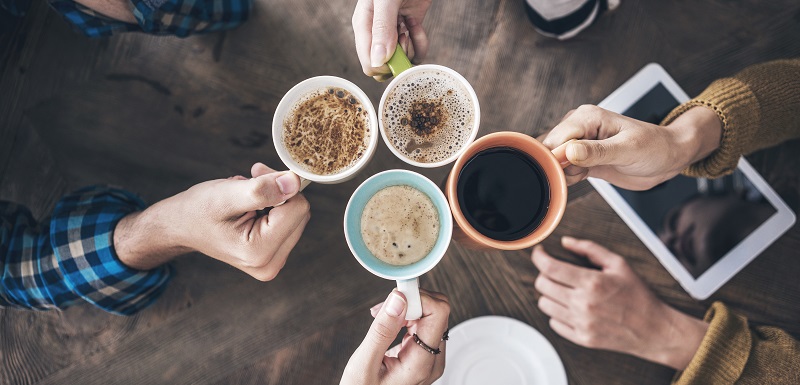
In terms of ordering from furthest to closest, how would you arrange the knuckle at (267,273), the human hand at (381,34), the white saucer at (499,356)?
1. the white saucer at (499,356)
2. the knuckle at (267,273)
3. the human hand at (381,34)

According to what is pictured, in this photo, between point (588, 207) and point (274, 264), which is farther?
point (588, 207)

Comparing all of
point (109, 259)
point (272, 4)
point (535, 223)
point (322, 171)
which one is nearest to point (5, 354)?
point (109, 259)

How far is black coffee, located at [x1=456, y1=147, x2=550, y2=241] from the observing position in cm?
93

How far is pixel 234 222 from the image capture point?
3.10 ft

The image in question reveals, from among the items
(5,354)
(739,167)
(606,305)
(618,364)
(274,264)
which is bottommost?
(5,354)

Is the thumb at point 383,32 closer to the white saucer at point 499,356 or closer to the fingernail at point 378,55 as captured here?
the fingernail at point 378,55

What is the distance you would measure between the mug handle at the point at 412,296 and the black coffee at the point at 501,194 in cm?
17

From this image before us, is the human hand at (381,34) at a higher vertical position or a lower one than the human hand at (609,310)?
higher

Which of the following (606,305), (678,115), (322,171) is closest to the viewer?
(322,171)

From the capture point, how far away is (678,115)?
106 cm

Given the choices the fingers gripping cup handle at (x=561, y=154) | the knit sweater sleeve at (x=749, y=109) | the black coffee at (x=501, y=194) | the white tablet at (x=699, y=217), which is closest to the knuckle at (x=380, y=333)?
the black coffee at (x=501, y=194)

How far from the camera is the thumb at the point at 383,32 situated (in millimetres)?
894

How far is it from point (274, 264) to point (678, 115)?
0.94 metres

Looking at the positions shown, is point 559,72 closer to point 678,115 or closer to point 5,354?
point 678,115
